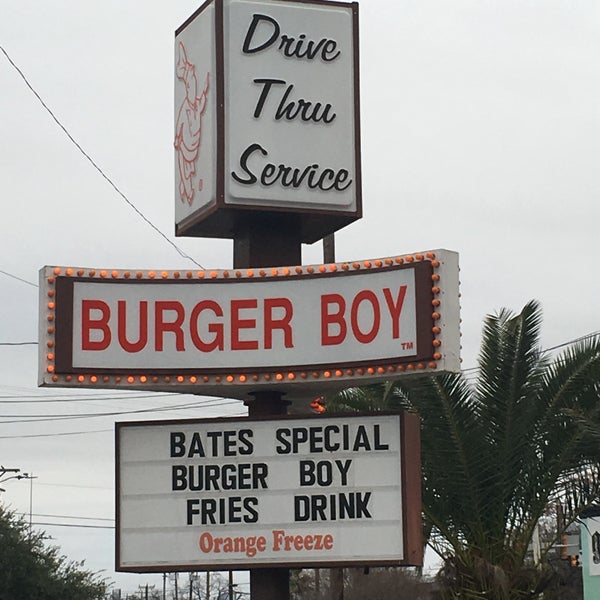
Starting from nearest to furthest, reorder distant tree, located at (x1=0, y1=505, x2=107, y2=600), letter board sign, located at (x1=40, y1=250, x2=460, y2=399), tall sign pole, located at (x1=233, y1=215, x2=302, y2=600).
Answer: letter board sign, located at (x1=40, y1=250, x2=460, y2=399) < tall sign pole, located at (x1=233, y1=215, x2=302, y2=600) < distant tree, located at (x1=0, y1=505, x2=107, y2=600)

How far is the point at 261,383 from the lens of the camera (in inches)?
637

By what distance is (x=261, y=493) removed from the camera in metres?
16.2

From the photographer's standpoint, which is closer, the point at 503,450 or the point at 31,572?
the point at 503,450

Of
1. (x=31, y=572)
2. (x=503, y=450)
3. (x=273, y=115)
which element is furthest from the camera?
(x=31, y=572)

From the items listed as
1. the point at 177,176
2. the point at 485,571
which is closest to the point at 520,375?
the point at 485,571

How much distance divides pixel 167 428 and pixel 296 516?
1839 millimetres

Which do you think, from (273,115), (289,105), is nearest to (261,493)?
(273,115)

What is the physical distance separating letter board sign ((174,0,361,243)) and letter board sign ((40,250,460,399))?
1359mm

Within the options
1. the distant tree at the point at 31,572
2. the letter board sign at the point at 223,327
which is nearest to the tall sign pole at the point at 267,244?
the letter board sign at the point at 223,327

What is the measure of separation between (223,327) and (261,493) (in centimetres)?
193

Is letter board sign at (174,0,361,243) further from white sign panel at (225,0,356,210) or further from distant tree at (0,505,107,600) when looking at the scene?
distant tree at (0,505,107,600)

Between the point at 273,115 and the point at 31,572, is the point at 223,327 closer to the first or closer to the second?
the point at 273,115

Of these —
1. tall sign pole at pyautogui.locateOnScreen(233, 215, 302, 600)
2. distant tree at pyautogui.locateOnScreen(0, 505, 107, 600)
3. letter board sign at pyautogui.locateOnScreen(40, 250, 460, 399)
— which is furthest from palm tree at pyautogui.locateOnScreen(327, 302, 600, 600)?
distant tree at pyautogui.locateOnScreen(0, 505, 107, 600)

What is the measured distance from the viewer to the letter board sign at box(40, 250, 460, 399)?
15844 mm
